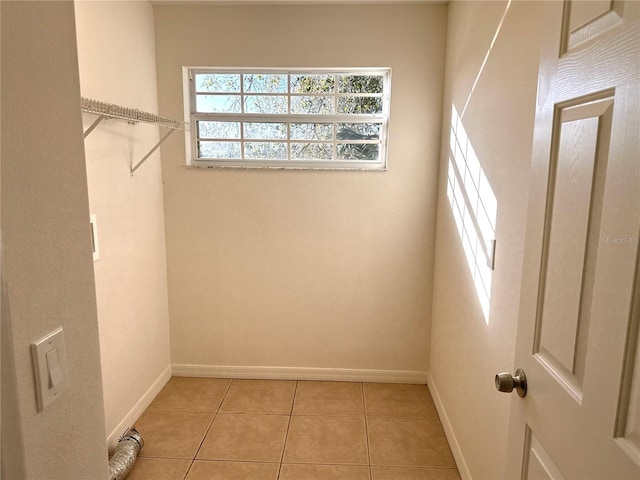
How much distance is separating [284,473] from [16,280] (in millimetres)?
1940

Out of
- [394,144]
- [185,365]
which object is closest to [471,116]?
[394,144]

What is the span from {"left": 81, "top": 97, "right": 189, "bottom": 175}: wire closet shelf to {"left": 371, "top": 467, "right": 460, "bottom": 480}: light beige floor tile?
86.2 inches

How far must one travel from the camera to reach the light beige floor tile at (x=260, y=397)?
8.86 feet

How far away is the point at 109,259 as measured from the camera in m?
2.25

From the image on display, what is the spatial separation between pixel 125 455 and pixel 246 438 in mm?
645

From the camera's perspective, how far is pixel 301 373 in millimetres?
3084

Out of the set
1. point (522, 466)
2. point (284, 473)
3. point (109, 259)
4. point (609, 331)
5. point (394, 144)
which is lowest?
point (284, 473)

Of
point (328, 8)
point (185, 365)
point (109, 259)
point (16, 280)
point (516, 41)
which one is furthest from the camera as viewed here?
point (185, 365)

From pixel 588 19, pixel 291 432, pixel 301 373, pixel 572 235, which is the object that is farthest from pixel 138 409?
pixel 588 19

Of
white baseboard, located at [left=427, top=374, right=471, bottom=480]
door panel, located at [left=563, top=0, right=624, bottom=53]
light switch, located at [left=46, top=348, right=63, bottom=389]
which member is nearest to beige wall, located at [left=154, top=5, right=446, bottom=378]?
white baseboard, located at [left=427, top=374, right=471, bottom=480]

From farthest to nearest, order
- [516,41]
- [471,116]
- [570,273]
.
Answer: [471,116]
[516,41]
[570,273]

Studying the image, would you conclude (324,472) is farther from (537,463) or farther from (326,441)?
(537,463)

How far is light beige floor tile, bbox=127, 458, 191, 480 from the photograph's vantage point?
210 centimetres

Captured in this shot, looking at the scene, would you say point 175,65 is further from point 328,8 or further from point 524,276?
point 524,276
